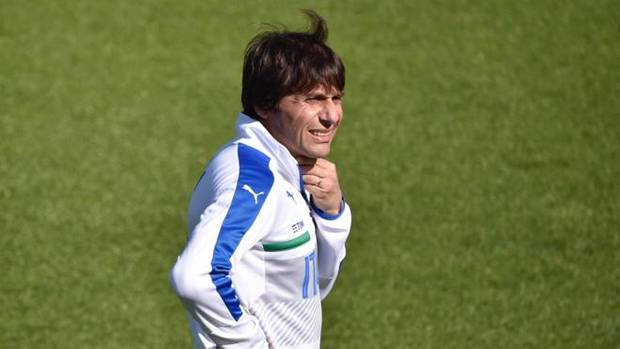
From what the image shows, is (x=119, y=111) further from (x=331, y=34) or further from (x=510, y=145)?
(x=510, y=145)

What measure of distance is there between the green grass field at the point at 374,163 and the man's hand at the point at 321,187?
3.64 metres

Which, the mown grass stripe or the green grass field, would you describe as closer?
the mown grass stripe

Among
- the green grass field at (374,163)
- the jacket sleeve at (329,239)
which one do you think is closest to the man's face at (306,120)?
Answer: the jacket sleeve at (329,239)

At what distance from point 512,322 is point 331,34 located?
4963 millimetres

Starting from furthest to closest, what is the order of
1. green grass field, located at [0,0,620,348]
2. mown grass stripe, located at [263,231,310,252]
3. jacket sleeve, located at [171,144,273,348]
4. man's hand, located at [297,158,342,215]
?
1. green grass field, located at [0,0,620,348]
2. man's hand, located at [297,158,342,215]
3. mown grass stripe, located at [263,231,310,252]
4. jacket sleeve, located at [171,144,273,348]

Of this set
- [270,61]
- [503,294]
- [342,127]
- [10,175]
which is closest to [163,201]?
[10,175]

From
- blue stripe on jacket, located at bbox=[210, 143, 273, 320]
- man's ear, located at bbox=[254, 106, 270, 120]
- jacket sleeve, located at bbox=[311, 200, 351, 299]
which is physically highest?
man's ear, located at bbox=[254, 106, 270, 120]

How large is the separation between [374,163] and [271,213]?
21.1 feet

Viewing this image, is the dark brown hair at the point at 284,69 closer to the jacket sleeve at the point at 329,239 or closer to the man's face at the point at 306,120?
the man's face at the point at 306,120

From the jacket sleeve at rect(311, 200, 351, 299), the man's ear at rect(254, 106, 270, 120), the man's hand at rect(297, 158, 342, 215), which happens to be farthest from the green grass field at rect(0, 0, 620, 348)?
A: the man's ear at rect(254, 106, 270, 120)

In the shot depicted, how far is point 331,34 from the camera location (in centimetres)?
1282

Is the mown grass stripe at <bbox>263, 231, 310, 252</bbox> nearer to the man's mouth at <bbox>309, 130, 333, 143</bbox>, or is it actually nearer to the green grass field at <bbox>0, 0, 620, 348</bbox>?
the man's mouth at <bbox>309, 130, 333, 143</bbox>

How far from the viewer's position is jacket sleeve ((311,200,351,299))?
501cm

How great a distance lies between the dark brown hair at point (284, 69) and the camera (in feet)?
15.5
